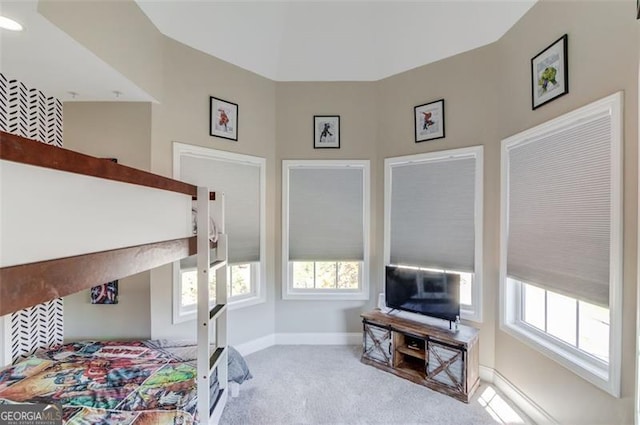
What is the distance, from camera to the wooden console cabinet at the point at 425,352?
7.31 ft

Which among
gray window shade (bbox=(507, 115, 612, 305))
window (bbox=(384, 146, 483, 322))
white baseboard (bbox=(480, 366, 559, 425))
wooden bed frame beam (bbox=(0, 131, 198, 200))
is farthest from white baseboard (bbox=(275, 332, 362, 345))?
wooden bed frame beam (bbox=(0, 131, 198, 200))

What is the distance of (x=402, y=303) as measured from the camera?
9.03 ft

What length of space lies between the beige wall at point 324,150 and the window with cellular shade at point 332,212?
0.49 ft

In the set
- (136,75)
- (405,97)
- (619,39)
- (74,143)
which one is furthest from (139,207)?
(405,97)

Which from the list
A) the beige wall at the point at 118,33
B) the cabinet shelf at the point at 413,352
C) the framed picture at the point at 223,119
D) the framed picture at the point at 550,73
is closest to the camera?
the beige wall at the point at 118,33

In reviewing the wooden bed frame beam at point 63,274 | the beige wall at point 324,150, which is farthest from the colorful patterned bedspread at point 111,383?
the beige wall at point 324,150

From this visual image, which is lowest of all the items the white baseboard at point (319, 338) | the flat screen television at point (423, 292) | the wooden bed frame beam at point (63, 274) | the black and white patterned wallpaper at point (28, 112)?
the white baseboard at point (319, 338)

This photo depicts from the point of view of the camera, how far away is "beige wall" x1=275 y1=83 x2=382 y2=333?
314cm

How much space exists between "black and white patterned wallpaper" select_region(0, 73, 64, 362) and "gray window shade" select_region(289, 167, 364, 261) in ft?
7.17

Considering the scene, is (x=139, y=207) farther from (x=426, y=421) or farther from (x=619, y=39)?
(x=619, y=39)

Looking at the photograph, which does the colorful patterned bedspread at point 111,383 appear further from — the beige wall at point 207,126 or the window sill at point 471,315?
the window sill at point 471,315

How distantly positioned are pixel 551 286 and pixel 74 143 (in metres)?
3.81

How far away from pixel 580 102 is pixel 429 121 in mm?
1252

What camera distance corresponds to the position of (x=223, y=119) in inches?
110
